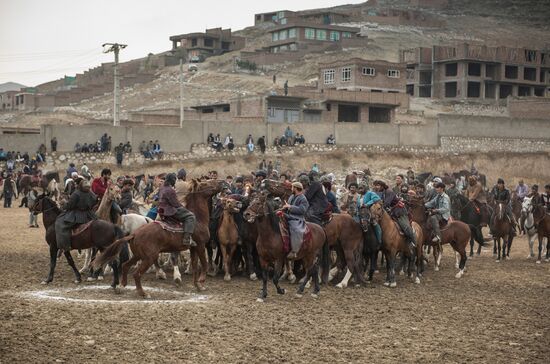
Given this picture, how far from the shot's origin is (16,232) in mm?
28656

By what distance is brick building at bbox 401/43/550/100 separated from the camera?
326 ft

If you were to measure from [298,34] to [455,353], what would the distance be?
4459 inches

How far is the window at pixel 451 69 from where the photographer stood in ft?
333

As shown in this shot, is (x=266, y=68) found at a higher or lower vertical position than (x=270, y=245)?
higher

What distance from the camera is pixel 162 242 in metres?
15.9

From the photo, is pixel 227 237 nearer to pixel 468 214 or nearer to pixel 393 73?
pixel 468 214

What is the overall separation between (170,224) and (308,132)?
42.3 m

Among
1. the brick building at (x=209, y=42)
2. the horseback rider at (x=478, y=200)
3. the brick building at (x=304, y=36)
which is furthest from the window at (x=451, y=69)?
the horseback rider at (x=478, y=200)

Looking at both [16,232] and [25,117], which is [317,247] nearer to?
[16,232]

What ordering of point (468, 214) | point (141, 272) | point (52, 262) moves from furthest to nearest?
point (468, 214) → point (52, 262) → point (141, 272)

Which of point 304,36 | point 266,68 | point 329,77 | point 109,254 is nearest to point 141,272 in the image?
point 109,254

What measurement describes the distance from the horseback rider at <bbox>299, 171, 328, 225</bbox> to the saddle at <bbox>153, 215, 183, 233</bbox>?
10.00 ft

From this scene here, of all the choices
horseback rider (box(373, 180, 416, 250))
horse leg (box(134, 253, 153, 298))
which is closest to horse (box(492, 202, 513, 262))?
horseback rider (box(373, 180, 416, 250))

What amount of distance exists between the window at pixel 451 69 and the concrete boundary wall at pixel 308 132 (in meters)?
36.3
